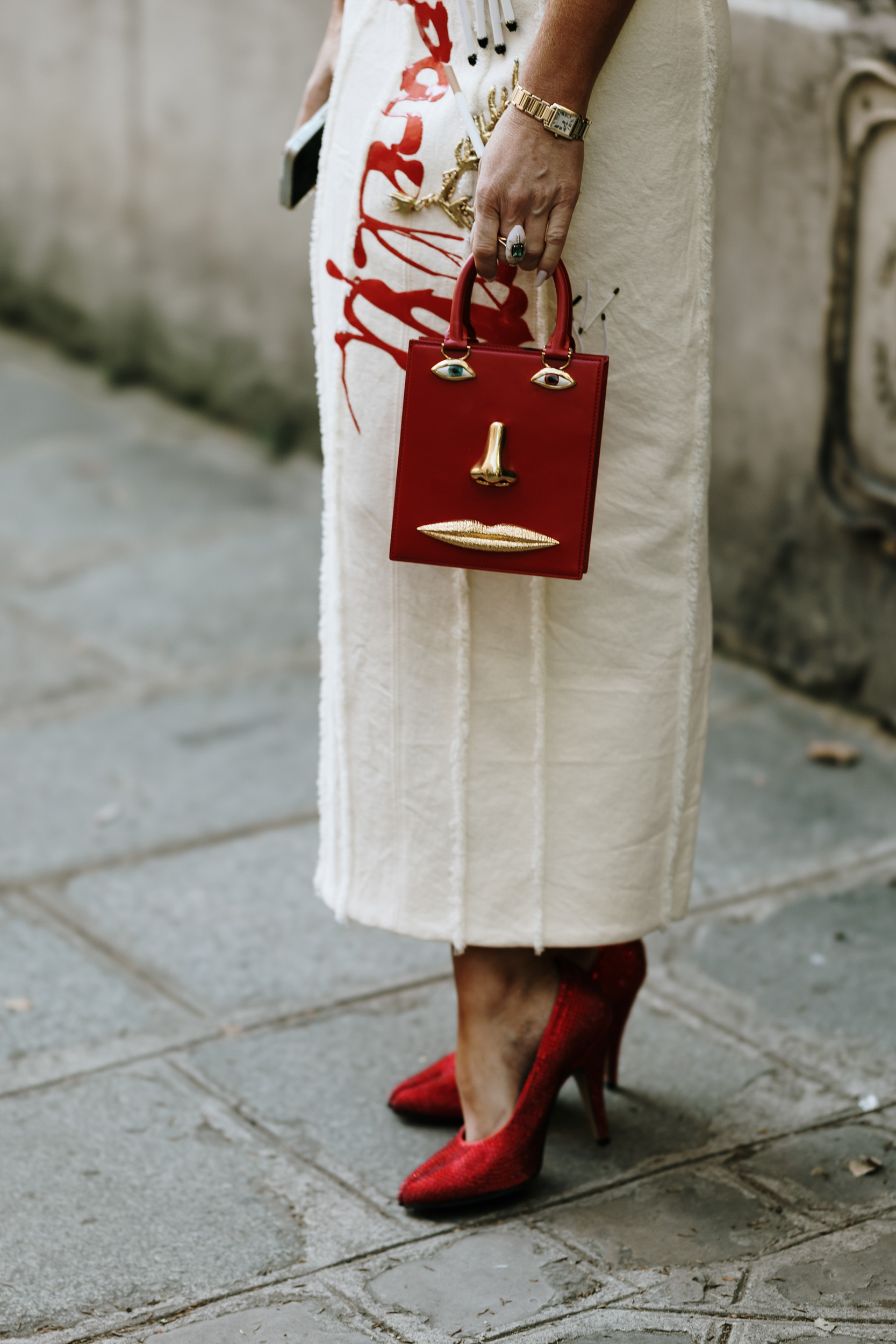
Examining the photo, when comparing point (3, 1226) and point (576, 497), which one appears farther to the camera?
point (3, 1226)

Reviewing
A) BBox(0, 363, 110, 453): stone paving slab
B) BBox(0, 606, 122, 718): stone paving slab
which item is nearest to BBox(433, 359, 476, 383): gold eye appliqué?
BBox(0, 606, 122, 718): stone paving slab

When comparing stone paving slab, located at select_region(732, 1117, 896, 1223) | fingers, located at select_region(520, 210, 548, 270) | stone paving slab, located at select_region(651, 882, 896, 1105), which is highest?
fingers, located at select_region(520, 210, 548, 270)

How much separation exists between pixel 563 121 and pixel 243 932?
141 centimetres

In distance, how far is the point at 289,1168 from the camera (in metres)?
2.11

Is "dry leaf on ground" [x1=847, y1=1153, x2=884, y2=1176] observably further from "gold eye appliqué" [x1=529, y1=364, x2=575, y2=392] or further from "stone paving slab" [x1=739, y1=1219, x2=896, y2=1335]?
"gold eye appliqué" [x1=529, y1=364, x2=575, y2=392]

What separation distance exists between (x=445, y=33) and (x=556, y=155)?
0.20 m

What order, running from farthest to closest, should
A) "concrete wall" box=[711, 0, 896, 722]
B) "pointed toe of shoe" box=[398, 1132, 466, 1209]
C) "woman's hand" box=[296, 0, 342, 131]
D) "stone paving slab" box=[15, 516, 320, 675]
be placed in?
"stone paving slab" box=[15, 516, 320, 675] → "concrete wall" box=[711, 0, 896, 722] → "woman's hand" box=[296, 0, 342, 131] → "pointed toe of shoe" box=[398, 1132, 466, 1209]

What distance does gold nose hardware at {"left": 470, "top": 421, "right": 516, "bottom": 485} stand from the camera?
174 centimetres

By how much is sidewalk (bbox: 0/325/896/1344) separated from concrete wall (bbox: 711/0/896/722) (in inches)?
5.3

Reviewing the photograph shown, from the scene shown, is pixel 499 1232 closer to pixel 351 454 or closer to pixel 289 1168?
pixel 289 1168

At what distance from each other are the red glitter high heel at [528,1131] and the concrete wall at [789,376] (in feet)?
4.94


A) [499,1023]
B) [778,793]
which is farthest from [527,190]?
[778,793]

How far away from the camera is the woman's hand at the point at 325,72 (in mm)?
2117

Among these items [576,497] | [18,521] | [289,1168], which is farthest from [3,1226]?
[18,521]
